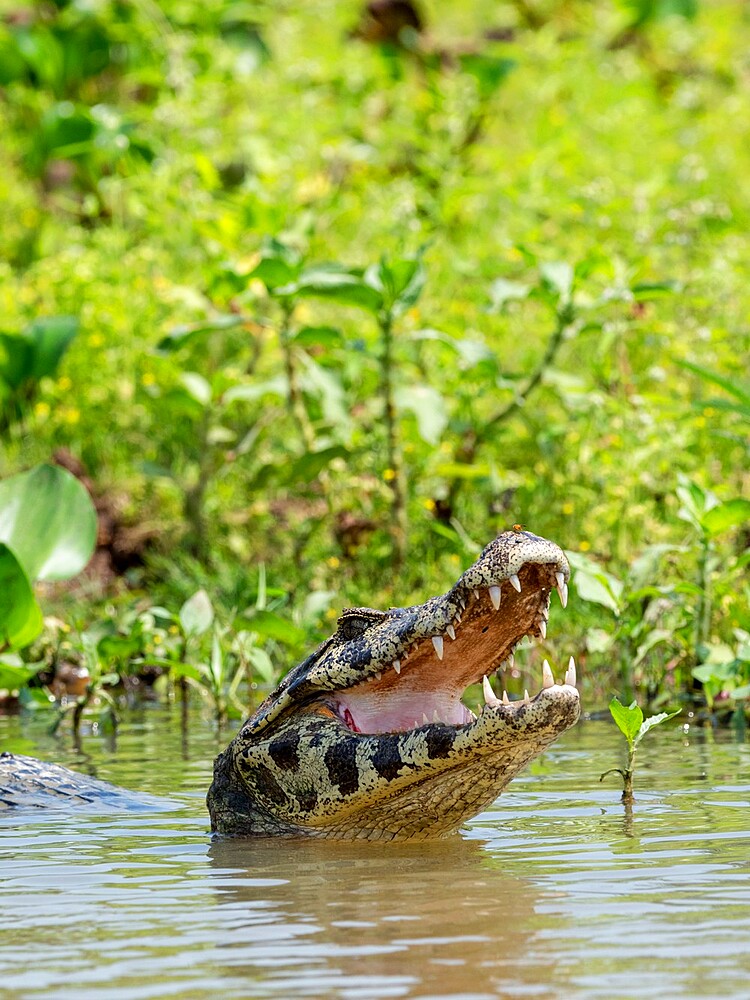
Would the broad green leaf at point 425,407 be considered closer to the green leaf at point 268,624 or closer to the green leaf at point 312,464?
the green leaf at point 312,464

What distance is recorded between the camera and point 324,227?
34.4ft

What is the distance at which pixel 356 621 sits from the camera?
4.06 m

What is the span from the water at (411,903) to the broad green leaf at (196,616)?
78 centimetres

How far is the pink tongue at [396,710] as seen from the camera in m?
4.05

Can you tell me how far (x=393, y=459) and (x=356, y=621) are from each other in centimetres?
333

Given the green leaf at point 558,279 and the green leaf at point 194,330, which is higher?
the green leaf at point 558,279

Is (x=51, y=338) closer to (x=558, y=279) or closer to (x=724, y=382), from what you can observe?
(x=558, y=279)

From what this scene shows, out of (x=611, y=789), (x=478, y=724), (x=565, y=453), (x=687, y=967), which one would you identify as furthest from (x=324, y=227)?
(x=687, y=967)

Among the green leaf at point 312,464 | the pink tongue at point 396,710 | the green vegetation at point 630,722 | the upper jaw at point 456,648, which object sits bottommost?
the green vegetation at point 630,722

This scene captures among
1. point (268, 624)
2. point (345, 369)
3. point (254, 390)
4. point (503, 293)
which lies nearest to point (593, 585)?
point (268, 624)

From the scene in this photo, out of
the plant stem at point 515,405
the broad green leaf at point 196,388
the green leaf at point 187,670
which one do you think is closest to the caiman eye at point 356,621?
the green leaf at point 187,670

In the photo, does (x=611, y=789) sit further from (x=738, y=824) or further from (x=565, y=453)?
(x=565, y=453)

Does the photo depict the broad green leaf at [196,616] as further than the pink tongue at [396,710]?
Yes

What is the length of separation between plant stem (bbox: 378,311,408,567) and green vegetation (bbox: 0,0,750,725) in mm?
14
